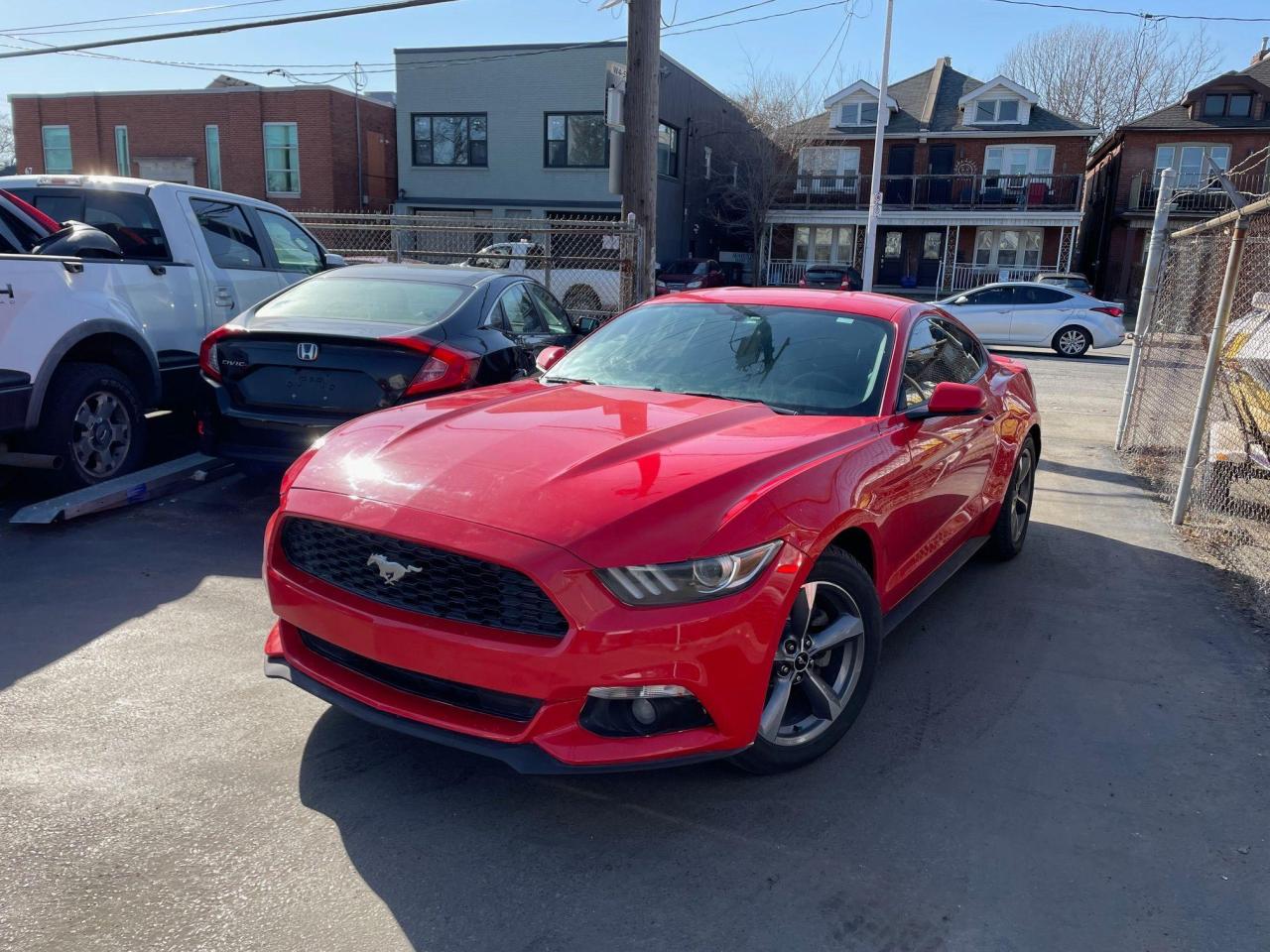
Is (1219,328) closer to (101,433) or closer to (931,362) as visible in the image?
(931,362)

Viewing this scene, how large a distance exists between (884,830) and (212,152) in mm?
35648

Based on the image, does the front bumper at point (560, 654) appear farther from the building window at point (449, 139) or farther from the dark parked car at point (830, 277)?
the building window at point (449, 139)

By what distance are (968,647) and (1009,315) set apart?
1651cm

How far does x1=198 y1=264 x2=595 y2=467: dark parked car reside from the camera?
5.59m

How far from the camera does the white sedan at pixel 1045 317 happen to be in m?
19.0

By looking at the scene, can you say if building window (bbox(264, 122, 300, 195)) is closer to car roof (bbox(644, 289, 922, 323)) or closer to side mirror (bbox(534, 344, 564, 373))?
side mirror (bbox(534, 344, 564, 373))

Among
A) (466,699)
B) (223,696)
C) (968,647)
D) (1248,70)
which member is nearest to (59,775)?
(223,696)

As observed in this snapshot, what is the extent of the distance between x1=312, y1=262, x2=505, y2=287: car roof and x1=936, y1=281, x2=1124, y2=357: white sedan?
14.5 meters

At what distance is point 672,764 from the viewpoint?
2799 mm

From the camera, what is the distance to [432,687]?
2939 mm

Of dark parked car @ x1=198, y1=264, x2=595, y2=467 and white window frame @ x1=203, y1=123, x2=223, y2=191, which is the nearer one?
dark parked car @ x1=198, y1=264, x2=595, y2=467

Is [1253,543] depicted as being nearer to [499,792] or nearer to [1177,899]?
[1177,899]

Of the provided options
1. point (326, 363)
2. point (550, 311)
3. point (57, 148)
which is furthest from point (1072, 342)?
point (57, 148)

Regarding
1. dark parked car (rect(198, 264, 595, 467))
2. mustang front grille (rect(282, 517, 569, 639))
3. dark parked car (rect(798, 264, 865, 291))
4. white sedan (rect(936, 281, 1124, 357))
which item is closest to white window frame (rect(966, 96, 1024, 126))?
dark parked car (rect(798, 264, 865, 291))
